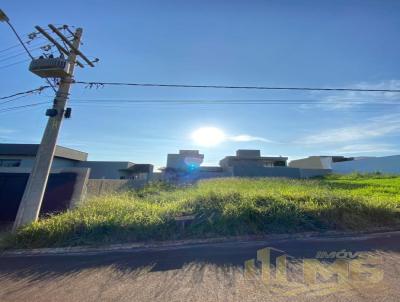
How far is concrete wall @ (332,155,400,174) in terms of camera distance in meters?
31.5

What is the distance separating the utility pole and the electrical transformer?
0.81ft

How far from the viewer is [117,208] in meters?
6.80

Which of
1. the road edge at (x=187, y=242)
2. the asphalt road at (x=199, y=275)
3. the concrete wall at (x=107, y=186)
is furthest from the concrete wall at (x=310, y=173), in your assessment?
the asphalt road at (x=199, y=275)

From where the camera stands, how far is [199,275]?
150 inches

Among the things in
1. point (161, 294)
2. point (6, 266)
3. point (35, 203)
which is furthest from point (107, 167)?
point (161, 294)

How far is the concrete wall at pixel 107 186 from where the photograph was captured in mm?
10953

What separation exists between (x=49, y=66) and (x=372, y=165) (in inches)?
1570

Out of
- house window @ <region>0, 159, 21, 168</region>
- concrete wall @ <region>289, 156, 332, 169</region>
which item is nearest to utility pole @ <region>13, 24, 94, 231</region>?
house window @ <region>0, 159, 21, 168</region>

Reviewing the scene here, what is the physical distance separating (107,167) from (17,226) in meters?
23.8

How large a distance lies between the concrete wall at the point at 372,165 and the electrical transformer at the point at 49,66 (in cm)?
3490

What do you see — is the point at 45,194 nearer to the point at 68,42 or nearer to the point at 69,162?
the point at 68,42

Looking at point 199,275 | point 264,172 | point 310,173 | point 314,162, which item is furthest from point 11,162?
point 314,162

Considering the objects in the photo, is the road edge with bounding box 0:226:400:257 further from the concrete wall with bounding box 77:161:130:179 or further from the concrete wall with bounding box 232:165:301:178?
the concrete wall with bounding box 77:161:130:179

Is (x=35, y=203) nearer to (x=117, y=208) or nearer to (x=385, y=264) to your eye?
(x=117, y=208)
